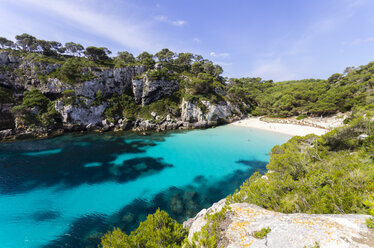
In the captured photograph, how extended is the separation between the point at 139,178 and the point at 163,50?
66417mm

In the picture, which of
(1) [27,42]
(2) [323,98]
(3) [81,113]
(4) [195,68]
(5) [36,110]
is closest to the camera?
(5) [36,110]

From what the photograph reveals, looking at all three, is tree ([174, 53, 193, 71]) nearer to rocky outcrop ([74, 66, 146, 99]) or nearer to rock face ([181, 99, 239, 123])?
rocky outcrop ([74, 66, 146, 99])

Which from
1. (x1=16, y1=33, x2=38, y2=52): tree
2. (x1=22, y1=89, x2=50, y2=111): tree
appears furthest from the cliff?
(x1=16, y1=33, x2=38, y2=52): tree

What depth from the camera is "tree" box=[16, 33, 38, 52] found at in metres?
46.5

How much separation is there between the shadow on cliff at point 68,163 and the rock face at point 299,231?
15.0m

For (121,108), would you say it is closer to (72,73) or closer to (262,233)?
(72,73)

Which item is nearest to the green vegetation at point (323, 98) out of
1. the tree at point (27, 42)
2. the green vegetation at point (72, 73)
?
the green vegetation at point (72, 73)

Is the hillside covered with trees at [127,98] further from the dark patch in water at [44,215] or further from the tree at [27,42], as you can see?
the dark patch in water at [44,215]

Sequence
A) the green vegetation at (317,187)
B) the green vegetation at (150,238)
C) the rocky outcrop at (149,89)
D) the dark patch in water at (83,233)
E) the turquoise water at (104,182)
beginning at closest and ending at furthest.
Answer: the green vegetation at (150,238) → the green vegetation at (317,187) → the dark patch in water at (83,233) → the turquoise water at (104,182) → the rocky outcrop at (149,89)

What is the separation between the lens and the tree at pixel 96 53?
4903 cm

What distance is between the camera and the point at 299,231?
11.4ft

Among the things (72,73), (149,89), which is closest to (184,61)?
(149,89)

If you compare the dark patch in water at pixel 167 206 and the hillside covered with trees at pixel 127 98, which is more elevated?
the hillside covered with trees at pixel 127 98

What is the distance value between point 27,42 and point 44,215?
233ft
